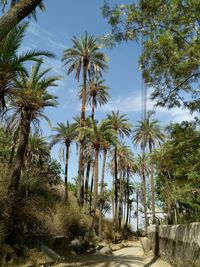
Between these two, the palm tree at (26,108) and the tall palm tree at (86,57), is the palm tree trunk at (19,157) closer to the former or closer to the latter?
the palm tree at (26,108)

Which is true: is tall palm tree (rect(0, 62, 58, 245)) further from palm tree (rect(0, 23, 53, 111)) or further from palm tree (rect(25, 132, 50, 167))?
palm tree (rect(25, 132, 50, 167))

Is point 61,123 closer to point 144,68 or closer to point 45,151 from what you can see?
point 45,151

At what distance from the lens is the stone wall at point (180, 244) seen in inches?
318

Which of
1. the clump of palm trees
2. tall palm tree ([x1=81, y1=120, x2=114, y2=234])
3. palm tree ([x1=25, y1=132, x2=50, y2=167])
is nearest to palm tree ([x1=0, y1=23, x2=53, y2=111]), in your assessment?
the clump of palm trees

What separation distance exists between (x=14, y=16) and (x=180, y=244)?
7.39 meters

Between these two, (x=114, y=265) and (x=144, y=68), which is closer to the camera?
(x=144, y=68)

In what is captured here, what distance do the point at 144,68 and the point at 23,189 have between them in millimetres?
14157

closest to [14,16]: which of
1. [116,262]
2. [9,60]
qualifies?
[9,60]

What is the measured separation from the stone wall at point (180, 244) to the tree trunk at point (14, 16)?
6068mm

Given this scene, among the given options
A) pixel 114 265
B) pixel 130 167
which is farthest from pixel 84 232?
pixel 130 167

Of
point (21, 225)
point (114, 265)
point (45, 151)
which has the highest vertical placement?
point (45, 151)

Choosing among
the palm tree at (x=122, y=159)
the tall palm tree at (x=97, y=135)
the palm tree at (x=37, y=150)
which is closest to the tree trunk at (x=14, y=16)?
the tall palm tree at (x=97, y=135)

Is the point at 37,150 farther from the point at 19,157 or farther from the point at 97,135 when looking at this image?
the point at 19,157

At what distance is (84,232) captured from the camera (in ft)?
88.1
